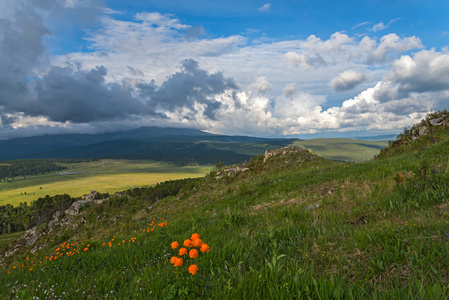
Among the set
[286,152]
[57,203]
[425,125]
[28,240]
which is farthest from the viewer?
[57,203]

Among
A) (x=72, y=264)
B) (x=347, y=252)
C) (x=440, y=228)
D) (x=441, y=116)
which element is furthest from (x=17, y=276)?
(x=441, y=116)

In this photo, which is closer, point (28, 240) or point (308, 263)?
point (308, 263)

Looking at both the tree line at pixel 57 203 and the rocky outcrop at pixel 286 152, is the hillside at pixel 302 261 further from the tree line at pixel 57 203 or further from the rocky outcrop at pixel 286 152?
the tree line at pixel 57 203

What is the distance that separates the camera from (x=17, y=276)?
456 cm

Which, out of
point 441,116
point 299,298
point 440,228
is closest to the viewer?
point 299,298

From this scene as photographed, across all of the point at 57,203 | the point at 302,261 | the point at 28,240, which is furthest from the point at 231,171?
the point at 57,203

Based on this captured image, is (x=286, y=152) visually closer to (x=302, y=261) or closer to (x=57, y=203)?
(x=302, y=261)

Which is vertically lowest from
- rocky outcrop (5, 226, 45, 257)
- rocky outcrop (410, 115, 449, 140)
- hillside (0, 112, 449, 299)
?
rocky outcrop (5, 226, 45, 257)

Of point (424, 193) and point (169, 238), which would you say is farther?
point (169, 238)

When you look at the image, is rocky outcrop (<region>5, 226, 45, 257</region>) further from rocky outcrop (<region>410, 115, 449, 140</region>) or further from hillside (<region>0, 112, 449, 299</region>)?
rocky outcrop (<region>410, 115, 449, 140</region>)

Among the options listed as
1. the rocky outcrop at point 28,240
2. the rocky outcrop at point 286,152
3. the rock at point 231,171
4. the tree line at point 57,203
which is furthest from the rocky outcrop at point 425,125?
the rocky outcrop at point 28,240

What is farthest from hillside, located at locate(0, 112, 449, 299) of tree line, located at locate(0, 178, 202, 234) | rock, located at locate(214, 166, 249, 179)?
tree line, located at locate(0, 178, 202, 234)

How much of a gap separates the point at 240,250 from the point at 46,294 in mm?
3265

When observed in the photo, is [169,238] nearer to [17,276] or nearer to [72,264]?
[72,264]
